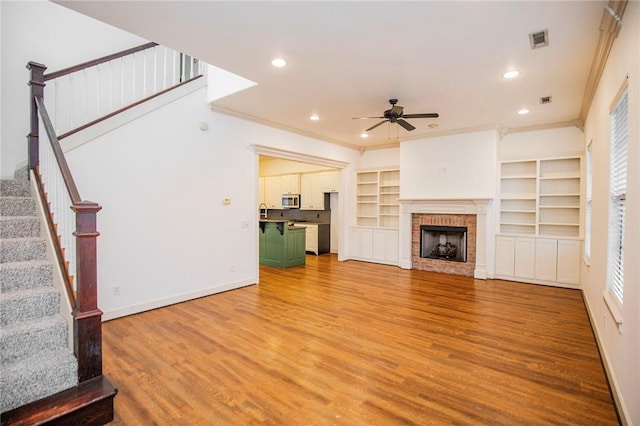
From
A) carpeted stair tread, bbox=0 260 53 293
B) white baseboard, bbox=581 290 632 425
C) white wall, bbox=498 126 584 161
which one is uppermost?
white wall, bbox=498 126 584 161

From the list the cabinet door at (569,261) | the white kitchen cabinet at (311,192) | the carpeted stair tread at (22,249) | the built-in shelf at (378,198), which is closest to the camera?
the carpeted stair tread at (22,249)

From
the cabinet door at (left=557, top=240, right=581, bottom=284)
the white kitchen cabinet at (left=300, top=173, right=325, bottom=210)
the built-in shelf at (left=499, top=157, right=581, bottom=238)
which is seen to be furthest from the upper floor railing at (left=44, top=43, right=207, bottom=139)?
the cabinet door at (left=557, top=240, right=581, bottom=284)

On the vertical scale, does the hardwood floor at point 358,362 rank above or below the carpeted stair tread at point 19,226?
below

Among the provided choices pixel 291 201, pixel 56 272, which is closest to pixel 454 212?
pixel 291 201

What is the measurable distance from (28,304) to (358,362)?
2.66 meters

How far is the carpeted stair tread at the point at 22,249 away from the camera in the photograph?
273cm

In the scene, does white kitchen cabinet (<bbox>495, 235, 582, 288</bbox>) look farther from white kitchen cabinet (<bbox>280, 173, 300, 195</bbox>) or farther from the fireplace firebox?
white kitchen cabinet (<bbox>280, 173, 300, 195</bbox>)

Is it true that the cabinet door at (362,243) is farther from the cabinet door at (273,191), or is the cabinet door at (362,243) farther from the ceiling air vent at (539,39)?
the ceiling air vent at (539,39)

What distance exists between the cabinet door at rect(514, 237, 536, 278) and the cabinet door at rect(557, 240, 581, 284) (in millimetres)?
393

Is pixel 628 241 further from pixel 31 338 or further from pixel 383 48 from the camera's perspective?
pixel 31 338

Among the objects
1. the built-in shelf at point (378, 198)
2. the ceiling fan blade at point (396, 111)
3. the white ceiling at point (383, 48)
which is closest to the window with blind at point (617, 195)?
the white ceiling at point (383, 48)

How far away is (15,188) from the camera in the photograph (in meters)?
3.39

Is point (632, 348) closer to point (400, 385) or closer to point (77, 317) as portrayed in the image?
point (400, 385)

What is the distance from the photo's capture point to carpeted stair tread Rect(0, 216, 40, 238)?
9.48ft
